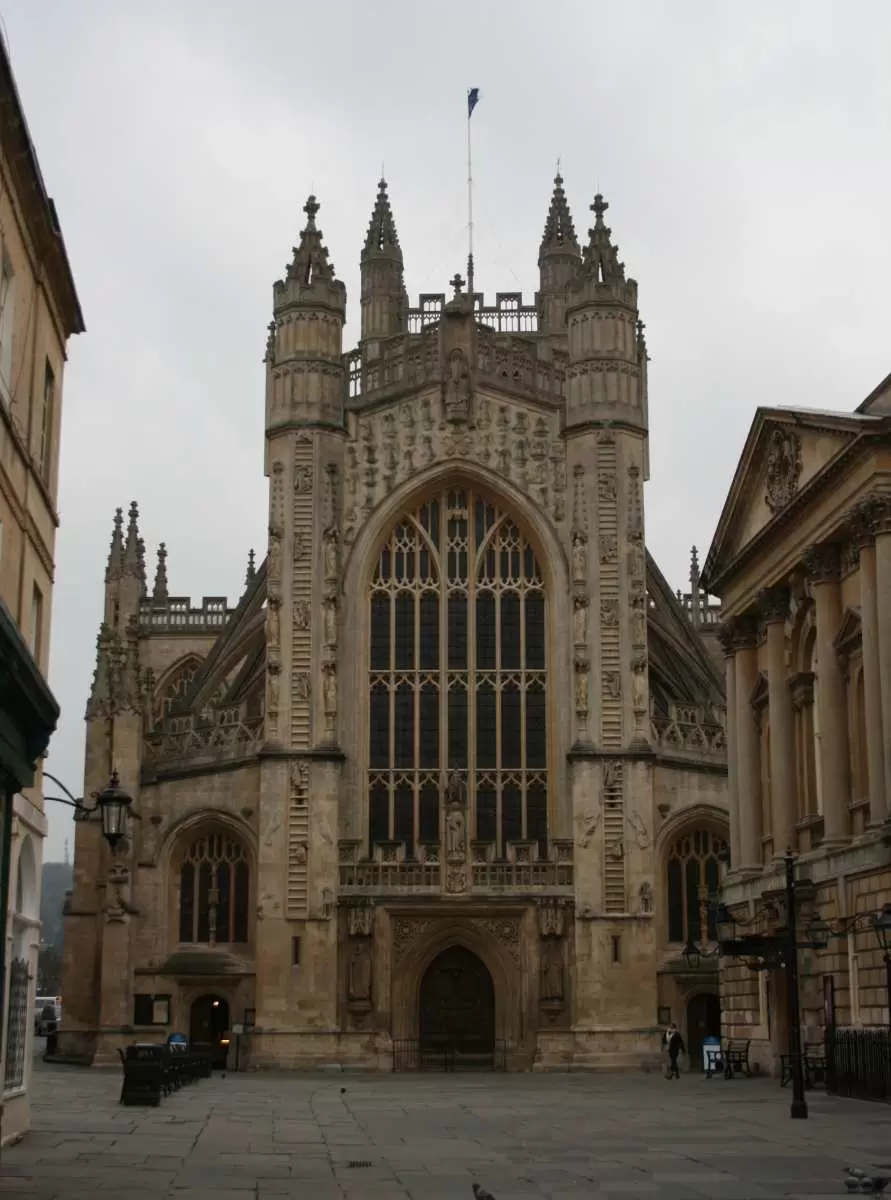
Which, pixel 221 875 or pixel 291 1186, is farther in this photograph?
pixel 221 875

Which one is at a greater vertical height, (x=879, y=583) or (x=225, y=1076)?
(x=879, y=583)

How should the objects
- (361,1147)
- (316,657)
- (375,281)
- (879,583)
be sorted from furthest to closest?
(375,281), (316,657), (879,583), (361,1147)

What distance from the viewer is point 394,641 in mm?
47719

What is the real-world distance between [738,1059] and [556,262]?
3794 cm

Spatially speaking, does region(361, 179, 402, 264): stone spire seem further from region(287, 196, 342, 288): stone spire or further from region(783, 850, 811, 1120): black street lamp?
region(783, 850, 811, 1120): black street lamp

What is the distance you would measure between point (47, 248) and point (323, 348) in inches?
1054

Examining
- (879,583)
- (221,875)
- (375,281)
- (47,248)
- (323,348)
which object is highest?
(375,281)

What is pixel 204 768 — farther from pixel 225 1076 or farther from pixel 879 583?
pixel 879 583

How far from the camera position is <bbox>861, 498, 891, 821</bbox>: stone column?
29375mm

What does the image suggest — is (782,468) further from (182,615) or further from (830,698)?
(182,615)

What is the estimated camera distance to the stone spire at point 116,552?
58.0m

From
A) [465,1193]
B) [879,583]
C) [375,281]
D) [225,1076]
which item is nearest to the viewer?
[465,1193]

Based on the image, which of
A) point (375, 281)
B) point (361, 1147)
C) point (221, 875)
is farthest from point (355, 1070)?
point (375, 281)

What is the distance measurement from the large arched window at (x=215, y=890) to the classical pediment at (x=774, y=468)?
53.0 ft
